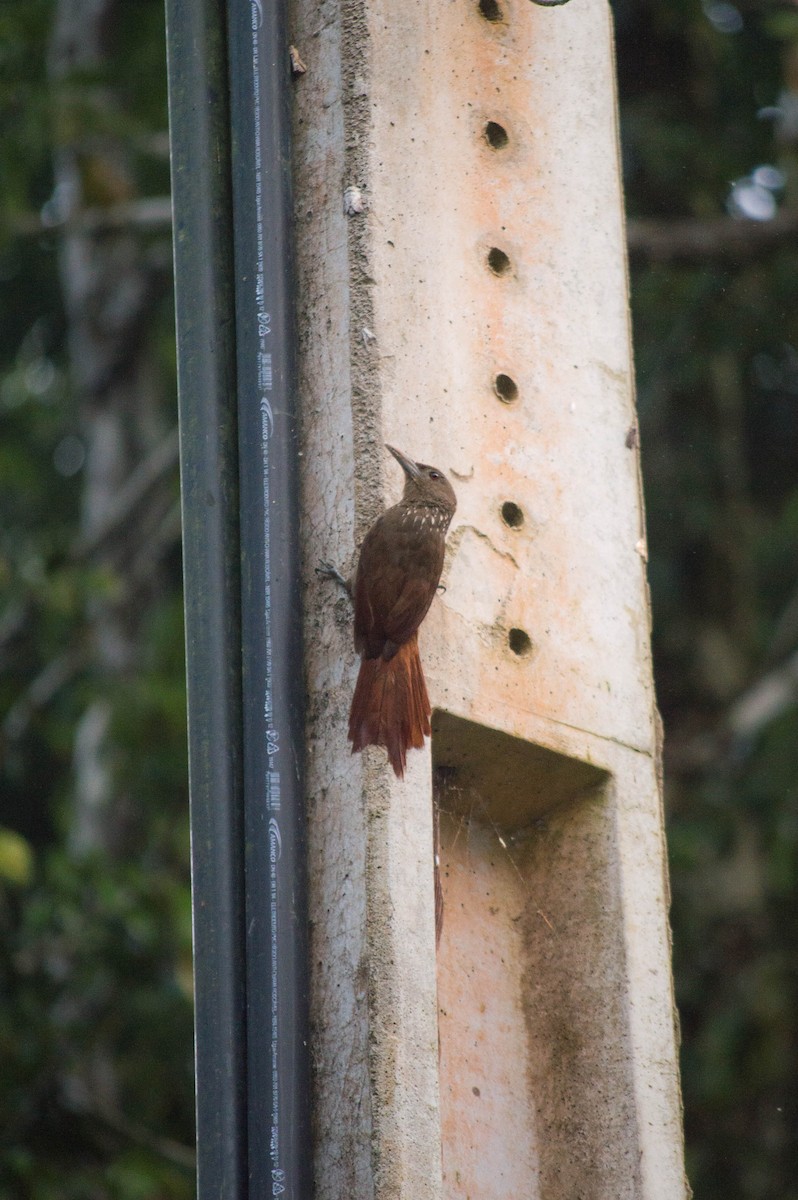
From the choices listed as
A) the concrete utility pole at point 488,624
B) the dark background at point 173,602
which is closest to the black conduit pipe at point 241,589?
the concrete utility pole at point 488,624

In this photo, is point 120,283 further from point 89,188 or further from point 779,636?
point 779,636

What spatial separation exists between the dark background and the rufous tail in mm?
3780

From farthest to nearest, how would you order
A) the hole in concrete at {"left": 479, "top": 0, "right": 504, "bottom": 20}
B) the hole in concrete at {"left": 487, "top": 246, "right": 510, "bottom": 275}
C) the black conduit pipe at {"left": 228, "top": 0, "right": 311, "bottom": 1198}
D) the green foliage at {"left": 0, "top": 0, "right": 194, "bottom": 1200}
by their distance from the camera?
the green foliage at {"left": 0, "top": 0, "right": 194, "bottom": 1200} → the hole in concrete at {"left": 479, "top": 0, "right": 504, "bottom": 20} → the hole in concrete at {"left": 487, "top": 246, "right": 510, "bottom": 275} → the black conduit pipe at {"left": 228, "top": 0, "right": 311, "bottom": 1198}

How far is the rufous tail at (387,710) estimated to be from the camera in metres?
4.56

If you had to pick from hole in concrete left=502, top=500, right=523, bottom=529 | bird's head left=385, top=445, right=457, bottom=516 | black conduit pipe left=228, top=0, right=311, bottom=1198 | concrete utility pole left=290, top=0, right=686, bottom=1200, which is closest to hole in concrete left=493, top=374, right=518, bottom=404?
concrete utility pole left=290, top=0, right=686, bottom=1200

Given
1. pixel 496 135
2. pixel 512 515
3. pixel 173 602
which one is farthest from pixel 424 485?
pixel 173 602

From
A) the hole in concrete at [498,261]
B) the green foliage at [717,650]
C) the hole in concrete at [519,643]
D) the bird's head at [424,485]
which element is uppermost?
the hole in concrete at [498,261]

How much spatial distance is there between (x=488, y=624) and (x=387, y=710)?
53 centimetres

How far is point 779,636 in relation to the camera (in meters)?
12.1

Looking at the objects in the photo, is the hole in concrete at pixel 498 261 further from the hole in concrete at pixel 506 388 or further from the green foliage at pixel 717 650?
the green foliage at pixel 717 650

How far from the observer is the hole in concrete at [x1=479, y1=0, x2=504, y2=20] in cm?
561

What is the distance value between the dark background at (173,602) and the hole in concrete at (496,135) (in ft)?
13.7

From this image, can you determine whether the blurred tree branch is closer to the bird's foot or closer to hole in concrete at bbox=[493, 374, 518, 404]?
hole in concrete at bbox=[493, 374, 518, 404]

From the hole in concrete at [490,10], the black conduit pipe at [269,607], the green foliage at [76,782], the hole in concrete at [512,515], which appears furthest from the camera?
the green foliage at [76,782]
